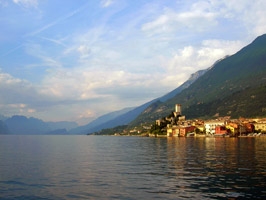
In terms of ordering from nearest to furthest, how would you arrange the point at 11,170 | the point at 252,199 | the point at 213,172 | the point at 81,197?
the point at 252,199 < the point at 81,197 < the point at 213,172 < the point at 11,170

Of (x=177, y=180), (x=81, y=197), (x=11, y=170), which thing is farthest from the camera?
(x=11, y=170)

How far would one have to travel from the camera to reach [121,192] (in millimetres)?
34781

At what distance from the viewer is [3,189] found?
123ft

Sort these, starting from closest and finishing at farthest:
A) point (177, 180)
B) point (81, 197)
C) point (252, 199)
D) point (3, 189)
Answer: point (252, 199)
point (81, 197)
point (3, 189)
point (177, 180)

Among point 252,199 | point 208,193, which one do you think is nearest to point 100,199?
point 208,193

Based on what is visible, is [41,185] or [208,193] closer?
[208,193]

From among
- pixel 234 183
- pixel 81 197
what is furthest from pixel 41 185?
pixel 234 183

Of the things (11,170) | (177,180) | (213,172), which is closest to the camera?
(177,180)

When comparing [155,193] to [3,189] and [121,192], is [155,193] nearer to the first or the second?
[121,192]

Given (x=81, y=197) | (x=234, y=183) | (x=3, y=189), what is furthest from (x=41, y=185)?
(x=234, y=183)

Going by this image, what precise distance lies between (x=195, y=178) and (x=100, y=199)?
15786 mm

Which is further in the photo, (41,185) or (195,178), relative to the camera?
(195,178)

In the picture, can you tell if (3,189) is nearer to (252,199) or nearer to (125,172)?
(125,172)

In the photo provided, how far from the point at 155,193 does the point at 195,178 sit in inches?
422
